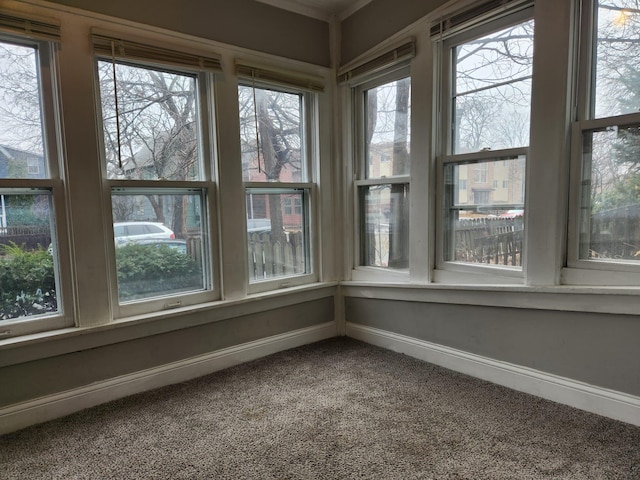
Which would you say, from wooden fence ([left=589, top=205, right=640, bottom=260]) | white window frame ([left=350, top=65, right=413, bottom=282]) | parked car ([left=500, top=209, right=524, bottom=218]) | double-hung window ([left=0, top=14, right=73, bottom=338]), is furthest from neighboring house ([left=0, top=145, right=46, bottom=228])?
wooden fence ([left=589, top=205, right=640, bottom=260])

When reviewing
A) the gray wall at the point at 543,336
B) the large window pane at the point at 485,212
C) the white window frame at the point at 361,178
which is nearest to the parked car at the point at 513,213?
the large window pane at the point at 485,212

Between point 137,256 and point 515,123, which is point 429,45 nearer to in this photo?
point 515,123

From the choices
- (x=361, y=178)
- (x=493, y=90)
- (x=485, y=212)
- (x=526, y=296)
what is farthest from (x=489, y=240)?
(x=361, y=178)

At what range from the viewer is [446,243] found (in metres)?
2.61

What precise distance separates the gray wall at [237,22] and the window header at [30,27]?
172 mm

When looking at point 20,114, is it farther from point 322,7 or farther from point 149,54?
point 322,7

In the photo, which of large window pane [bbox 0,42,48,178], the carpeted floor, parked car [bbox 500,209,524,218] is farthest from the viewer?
parked car [bbox 500,209,524,218]

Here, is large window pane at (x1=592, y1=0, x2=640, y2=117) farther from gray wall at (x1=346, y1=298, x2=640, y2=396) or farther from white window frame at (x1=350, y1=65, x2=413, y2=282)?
white window frame at (x1=350, y1=65, x2=413, y2=282)

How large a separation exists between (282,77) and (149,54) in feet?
3.04

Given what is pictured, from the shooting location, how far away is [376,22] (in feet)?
9.27

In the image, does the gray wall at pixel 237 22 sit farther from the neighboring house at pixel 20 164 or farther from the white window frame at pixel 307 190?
the neighboring house at pixel 20 164

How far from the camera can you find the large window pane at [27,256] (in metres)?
2.02

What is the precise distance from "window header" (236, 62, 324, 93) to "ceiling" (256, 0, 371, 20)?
48cm

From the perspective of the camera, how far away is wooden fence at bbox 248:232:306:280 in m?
2.88
